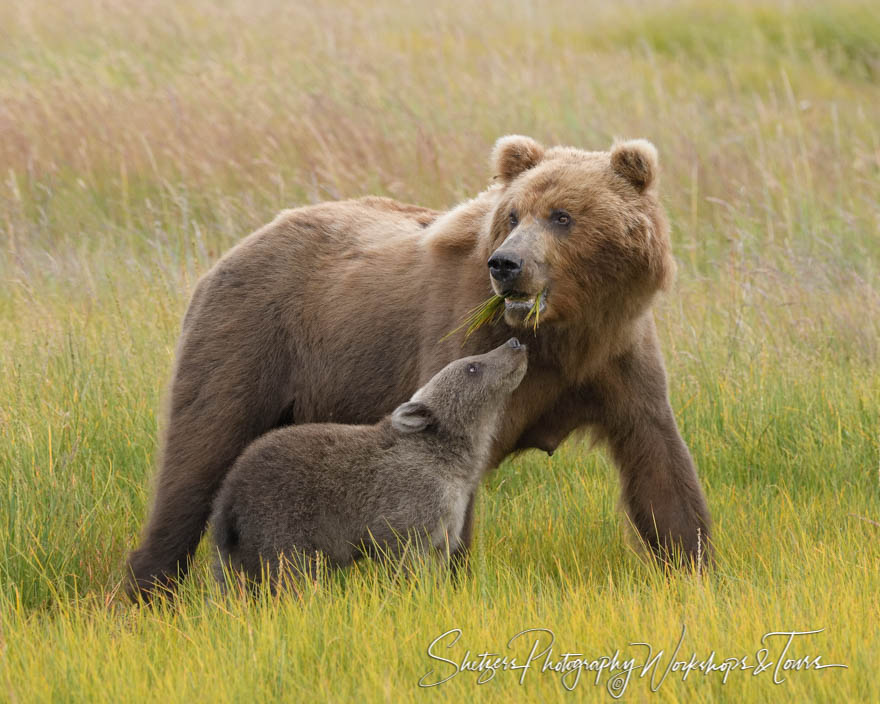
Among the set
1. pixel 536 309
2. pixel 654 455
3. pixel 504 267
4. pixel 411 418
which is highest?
pixel 504 267

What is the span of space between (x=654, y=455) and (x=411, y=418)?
0.97 m

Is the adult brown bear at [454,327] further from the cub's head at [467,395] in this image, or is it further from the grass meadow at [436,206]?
the grass meadow at [436,206]

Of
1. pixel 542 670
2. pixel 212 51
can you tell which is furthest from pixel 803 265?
pixel 212 51

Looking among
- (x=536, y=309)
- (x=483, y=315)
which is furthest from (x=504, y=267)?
(x=483, y=315)

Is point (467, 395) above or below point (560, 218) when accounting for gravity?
below

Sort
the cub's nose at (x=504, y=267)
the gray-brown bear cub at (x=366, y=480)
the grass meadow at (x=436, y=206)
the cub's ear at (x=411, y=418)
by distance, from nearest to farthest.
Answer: the grass meadow at (x=436, y=206) < the cub's nose at (x=504, y=267) < the gray-brown bear cub at (x=366, y=480) < the cub's ear at (x=411, y=418)

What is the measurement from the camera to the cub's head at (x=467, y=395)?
422cm

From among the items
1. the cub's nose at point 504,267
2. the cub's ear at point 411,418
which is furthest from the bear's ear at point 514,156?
the cub's ear at point 411,418

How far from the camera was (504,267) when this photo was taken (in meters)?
3.96

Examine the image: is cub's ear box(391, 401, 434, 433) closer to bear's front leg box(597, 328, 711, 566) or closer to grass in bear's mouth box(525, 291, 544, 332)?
grass in bear's mouth box(525, 291, 544, 332)

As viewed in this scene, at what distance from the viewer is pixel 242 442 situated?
4723 mm

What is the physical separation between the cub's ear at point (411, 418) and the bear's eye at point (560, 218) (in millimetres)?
842

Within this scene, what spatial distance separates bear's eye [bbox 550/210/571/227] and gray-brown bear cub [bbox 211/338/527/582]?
456mm

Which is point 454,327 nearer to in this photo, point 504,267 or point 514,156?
point 504,267
